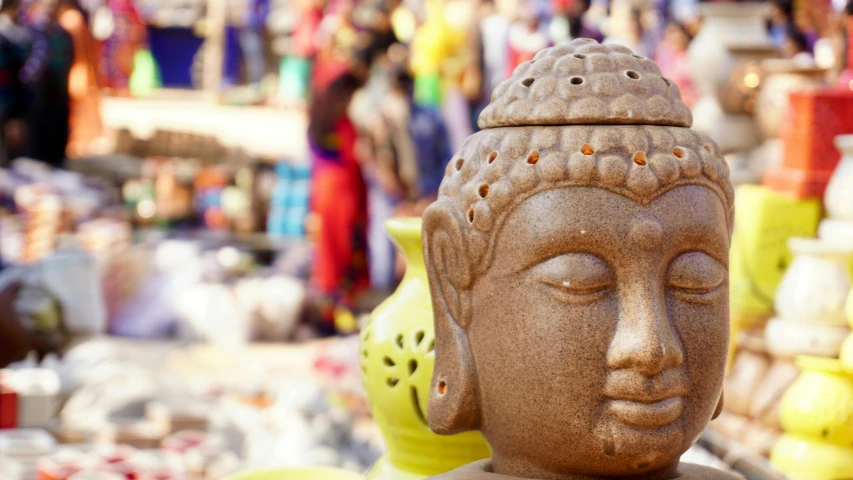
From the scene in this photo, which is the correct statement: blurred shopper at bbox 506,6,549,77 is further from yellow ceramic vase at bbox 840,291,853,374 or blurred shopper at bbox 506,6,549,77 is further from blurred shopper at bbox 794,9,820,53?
yellow ceramic vase at bbox 840,291,853,374

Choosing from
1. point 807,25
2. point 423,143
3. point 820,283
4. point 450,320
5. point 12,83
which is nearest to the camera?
point 450,320

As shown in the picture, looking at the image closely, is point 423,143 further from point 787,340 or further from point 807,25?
point 787,340

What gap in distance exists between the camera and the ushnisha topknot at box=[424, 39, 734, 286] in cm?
151

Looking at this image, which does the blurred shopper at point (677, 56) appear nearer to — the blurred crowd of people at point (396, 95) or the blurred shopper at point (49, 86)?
the blurred crowd of people at point (396, 95)

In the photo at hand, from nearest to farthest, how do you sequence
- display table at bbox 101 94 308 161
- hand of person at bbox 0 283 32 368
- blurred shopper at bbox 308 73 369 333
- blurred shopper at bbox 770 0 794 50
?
hand of person at bbox 0 283 32 368, blurred shopper at bbox 308 73 369 333, blurred shopper at bbox 770 0 794 50, display table at bbox 101 94 308 161

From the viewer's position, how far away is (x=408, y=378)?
1989 mm

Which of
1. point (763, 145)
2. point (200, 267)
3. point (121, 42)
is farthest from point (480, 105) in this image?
point (121, 42)

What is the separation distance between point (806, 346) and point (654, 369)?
1.36 m

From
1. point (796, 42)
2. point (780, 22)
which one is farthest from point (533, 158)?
point (780, 22)

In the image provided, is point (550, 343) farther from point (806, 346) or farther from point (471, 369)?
point (806, 346)

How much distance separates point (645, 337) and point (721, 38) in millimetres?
2797

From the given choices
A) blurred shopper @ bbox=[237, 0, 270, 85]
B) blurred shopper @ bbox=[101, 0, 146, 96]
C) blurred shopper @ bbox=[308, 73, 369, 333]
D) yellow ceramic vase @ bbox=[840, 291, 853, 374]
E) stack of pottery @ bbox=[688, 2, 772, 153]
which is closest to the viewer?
yellow ceramic vase @ bbox=[840, 291, 853, 374]

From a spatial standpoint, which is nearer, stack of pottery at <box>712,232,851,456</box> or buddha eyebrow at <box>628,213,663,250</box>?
buddha eyebrow at <box>628,213,663,250</box>

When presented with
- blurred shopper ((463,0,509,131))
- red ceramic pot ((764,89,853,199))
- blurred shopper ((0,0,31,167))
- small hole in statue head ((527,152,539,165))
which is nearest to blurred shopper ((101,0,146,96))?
blurred shopper ((0,0,31,167))
